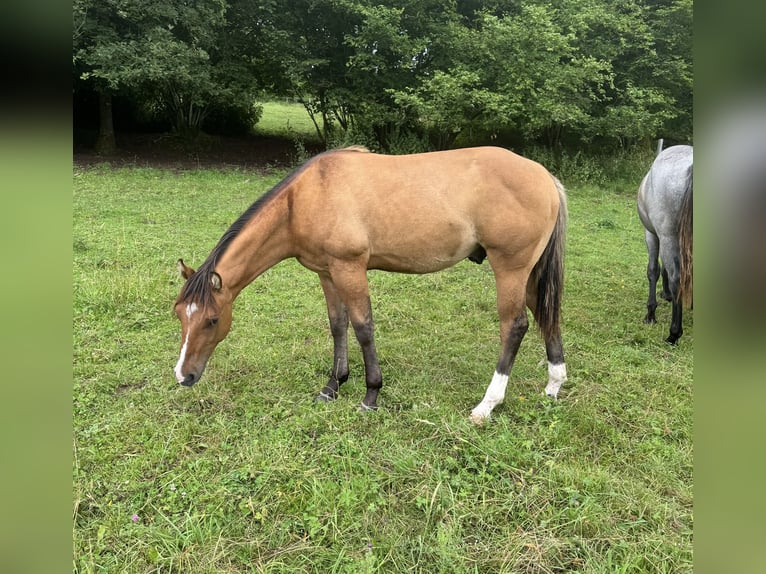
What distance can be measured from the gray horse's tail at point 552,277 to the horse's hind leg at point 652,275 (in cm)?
224

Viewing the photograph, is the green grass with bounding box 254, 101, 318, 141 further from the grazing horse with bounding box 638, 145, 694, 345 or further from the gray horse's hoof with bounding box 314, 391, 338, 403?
the gray horse's hoof with bounding box 314, 391, 338, 403

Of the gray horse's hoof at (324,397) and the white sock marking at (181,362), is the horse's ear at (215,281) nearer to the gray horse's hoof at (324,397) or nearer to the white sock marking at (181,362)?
the white sock marking at (181,362)

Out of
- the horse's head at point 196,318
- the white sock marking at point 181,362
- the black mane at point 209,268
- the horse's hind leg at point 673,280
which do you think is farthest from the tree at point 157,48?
the horse's hind leg at point 673,280

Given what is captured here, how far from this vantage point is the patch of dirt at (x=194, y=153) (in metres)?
13.6

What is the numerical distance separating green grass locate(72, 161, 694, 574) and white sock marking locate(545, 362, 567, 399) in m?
0.13

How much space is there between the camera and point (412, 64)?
14375 millimetres

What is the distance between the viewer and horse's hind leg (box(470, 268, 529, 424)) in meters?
3.42

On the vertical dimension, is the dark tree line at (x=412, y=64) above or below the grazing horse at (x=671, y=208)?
above

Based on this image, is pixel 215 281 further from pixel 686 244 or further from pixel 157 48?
pixel 157 48

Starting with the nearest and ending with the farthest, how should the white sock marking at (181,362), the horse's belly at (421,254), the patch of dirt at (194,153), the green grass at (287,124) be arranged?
the white sock marking at (181,362) → the horse's belly at (421,254) → the patch of dirt at (194,153) → the green grass at (287,124)

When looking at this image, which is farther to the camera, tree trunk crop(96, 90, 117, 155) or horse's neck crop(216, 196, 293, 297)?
tree trunk crop(96, 90, 117, 155)

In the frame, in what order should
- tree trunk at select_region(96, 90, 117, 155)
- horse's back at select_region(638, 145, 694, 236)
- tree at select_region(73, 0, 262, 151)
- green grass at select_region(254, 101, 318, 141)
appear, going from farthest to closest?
green grass at select_region(254, 101, 318, 141)
tree trunk at select_region(96, 90, 117, 155)
tree at select_region(73, 0, 262, 151)
horse's back at select_region(638, 145, 694, 236)

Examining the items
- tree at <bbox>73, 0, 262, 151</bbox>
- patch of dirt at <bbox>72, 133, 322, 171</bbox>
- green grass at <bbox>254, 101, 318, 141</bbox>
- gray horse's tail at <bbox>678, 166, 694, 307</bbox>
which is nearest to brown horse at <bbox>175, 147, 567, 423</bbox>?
gray horse's tail at <bbox>678, 166, 694, 307</bbox>
